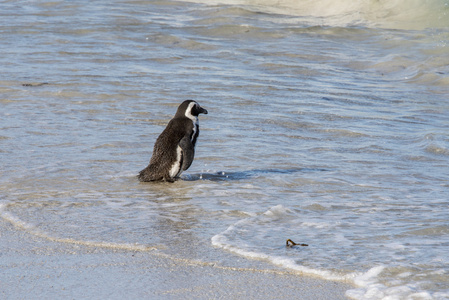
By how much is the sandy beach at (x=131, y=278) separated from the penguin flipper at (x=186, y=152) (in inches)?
87.5

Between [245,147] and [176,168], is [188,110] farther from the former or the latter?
[245,147]

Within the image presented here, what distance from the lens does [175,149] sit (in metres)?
6.72

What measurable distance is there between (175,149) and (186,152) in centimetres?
11

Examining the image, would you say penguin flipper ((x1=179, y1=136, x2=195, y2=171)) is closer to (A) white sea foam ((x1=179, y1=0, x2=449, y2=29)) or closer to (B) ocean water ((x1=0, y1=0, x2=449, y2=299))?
(B) ocean water ((x1=0, y1=0, x2=449, y2=299))

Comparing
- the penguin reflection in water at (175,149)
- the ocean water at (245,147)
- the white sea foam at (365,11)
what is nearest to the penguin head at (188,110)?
the penguin reflection in water at (175,149)

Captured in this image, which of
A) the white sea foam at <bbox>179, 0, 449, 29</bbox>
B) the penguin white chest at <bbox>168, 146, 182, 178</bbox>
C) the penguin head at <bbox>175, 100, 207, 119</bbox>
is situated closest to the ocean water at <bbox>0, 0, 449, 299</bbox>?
the penguin white chest at <bbox>168, 146, 182, 178</bbox>

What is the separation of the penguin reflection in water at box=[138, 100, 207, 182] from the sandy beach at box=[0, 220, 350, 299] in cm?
207

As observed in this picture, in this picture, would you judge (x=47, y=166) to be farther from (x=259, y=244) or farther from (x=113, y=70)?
(x=113, y=70)

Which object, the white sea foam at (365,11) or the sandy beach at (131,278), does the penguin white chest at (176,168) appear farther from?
the white sea foam at (365,11)

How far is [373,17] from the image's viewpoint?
2192cm

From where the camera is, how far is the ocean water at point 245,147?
469cm

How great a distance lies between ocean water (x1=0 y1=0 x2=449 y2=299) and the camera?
469 cm

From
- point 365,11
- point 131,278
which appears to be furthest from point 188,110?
point 365,11

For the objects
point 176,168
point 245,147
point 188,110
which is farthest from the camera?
point 245,147
